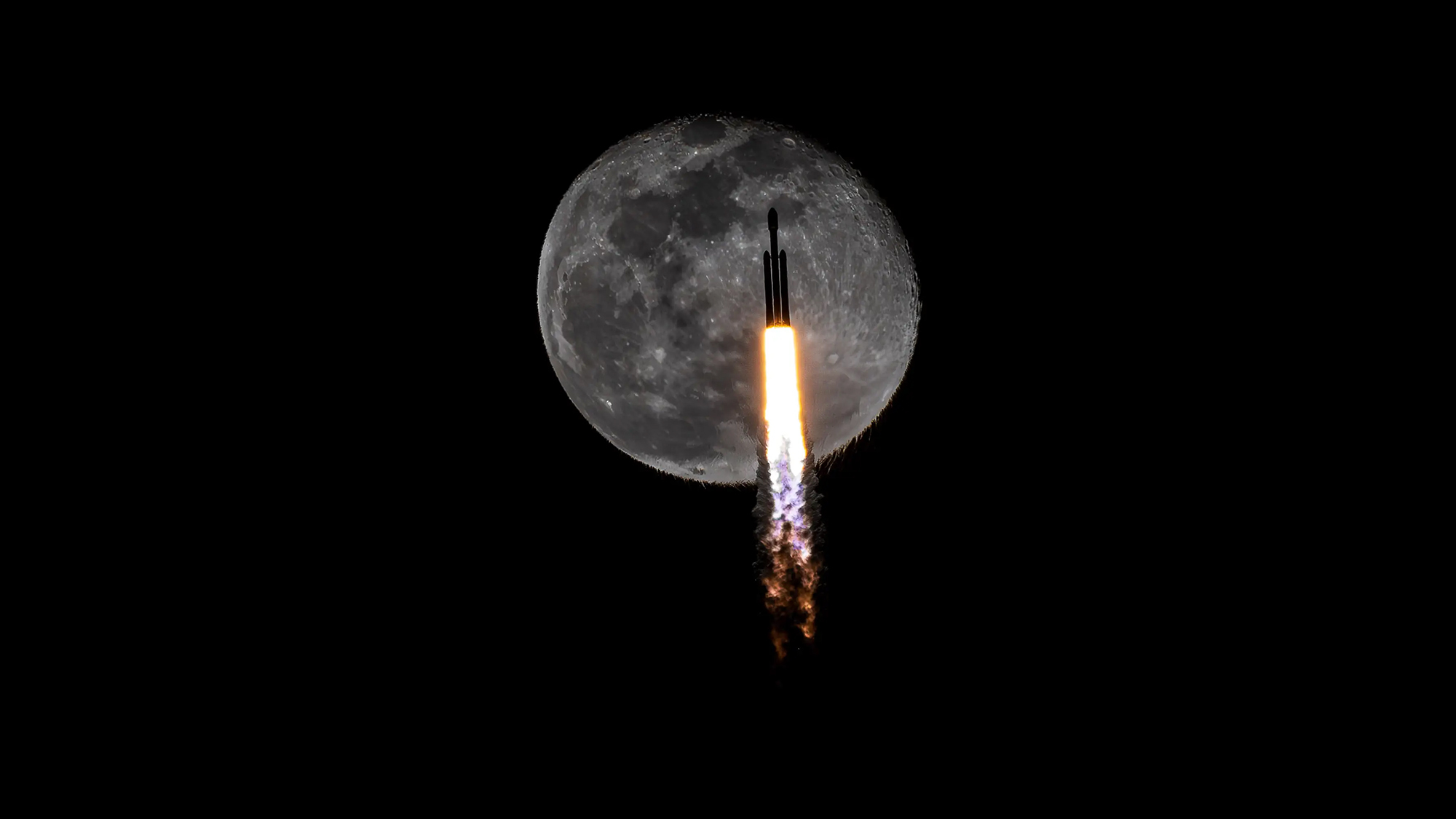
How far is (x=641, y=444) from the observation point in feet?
47.8

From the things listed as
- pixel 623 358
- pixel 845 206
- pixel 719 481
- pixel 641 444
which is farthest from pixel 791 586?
pixel 845 206

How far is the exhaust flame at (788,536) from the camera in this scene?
13812 mm

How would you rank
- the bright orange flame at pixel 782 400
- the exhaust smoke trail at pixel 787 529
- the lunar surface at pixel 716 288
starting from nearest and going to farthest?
1. the bright orange flame at pixel 782 400
2. the lunar surface at pixel 716 288
3. the exhaust smoke trail at pixel 787 529

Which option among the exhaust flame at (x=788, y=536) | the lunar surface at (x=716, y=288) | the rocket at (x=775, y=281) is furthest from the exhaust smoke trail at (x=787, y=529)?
the rocket at (x=775, y=281)

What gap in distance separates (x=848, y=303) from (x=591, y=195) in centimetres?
374

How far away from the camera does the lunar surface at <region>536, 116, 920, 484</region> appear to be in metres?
13.1

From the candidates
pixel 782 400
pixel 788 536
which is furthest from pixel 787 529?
pixel 782 400

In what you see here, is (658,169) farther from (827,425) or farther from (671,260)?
(827,425)

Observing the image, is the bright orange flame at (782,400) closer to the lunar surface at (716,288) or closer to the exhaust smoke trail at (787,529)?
the exhaust smoke trail at (787,529)

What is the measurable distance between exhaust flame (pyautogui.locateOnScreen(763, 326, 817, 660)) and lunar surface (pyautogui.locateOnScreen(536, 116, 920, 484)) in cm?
25

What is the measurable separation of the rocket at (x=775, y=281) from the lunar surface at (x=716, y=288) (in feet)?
0.33

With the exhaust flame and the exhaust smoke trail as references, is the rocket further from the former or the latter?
the exhaust smoke trail

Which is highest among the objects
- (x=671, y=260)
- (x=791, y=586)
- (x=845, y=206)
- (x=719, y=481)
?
(x=845, y=206)

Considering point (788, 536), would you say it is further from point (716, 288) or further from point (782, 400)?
point (716, 288)
